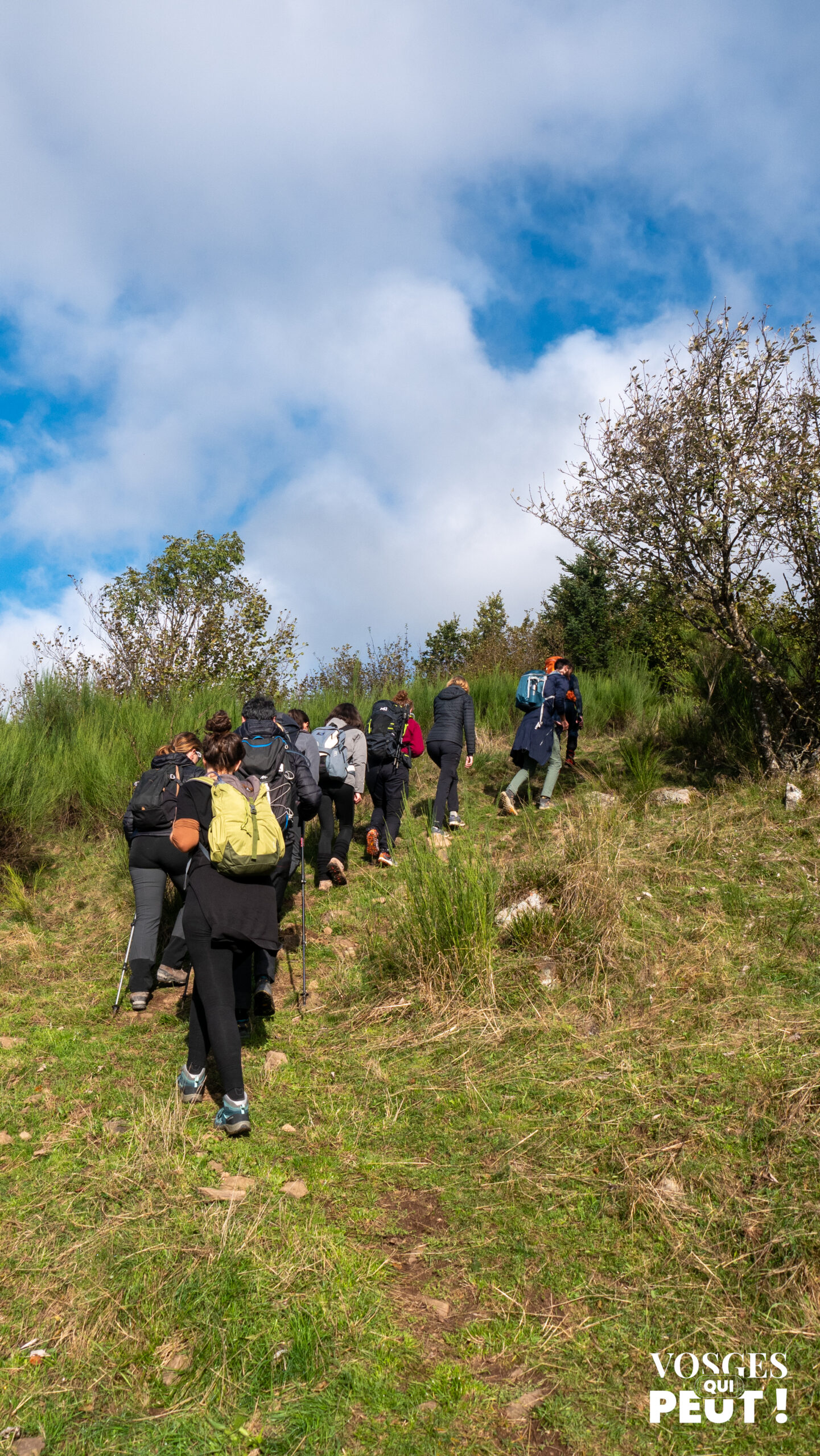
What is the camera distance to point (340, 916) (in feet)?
24.4

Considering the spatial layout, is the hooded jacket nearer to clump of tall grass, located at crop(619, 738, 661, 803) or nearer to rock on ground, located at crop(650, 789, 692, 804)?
clump of tall grass, located at crop(619, 738, 661, 803)

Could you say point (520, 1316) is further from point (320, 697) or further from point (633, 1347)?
point (320, 697)

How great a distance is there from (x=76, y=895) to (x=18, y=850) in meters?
0.99

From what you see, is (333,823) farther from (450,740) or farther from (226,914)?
(226,914)

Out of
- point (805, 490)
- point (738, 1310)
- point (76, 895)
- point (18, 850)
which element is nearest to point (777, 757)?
point (805, 490)

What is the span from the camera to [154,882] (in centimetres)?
623

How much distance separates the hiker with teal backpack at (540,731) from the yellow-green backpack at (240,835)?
573 centimetres

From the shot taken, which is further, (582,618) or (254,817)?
(582,618)

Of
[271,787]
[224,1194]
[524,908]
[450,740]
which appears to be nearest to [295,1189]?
[224,1194]

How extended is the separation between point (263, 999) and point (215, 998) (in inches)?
60.7

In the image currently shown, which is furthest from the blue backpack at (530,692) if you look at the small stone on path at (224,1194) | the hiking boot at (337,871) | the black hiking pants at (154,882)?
the small stone on path at (224,1194)

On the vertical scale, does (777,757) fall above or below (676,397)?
below

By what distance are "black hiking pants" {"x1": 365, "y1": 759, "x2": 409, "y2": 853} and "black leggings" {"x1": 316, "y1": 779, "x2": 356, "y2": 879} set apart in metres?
0.39

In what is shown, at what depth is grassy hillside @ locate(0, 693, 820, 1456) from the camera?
2553 millimetres
